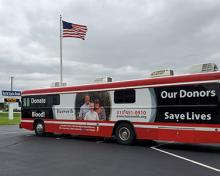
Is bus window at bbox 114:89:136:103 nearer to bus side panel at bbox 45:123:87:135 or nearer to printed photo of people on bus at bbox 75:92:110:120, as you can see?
printed photo of people on bus at bbox 75:92:110:120

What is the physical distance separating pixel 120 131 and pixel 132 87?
2.04 meters

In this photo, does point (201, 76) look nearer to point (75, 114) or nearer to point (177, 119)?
point (177, 119)

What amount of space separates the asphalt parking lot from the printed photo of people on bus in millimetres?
2329

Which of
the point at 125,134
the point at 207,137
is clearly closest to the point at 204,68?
the point at 207,137

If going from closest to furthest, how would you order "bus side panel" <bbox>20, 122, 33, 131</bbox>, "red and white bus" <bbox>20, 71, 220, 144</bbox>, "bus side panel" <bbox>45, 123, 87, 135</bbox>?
"red and white bus" <bbox>20, 71, 220, 144</bbox>, "bus side panel" <bbox>45, 123, 87, 135</bbox>, "bus side panel" <bbox>20, 122, 33, 131</bbox>

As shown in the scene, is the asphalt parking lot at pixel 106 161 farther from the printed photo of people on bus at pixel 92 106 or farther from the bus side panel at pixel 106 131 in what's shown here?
the printed photo of people on bus at pixel 92 106

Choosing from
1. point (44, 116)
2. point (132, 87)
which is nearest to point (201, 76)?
point (132, 87)

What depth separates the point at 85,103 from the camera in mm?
17578

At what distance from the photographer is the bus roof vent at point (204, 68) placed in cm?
1320

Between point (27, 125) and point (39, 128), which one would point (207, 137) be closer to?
point (39, 128)

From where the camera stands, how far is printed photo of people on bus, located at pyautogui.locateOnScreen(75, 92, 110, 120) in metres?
16.5

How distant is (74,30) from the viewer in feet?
99.0

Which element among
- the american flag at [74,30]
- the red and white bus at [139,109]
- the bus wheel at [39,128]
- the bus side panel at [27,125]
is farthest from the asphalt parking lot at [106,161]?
the american flag at [74,30]

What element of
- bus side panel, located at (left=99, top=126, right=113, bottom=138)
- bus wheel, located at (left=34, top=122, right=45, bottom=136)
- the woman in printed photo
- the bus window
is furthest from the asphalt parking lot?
bus wheel, located at (left=34, top=122, right=45, bottom=136)
